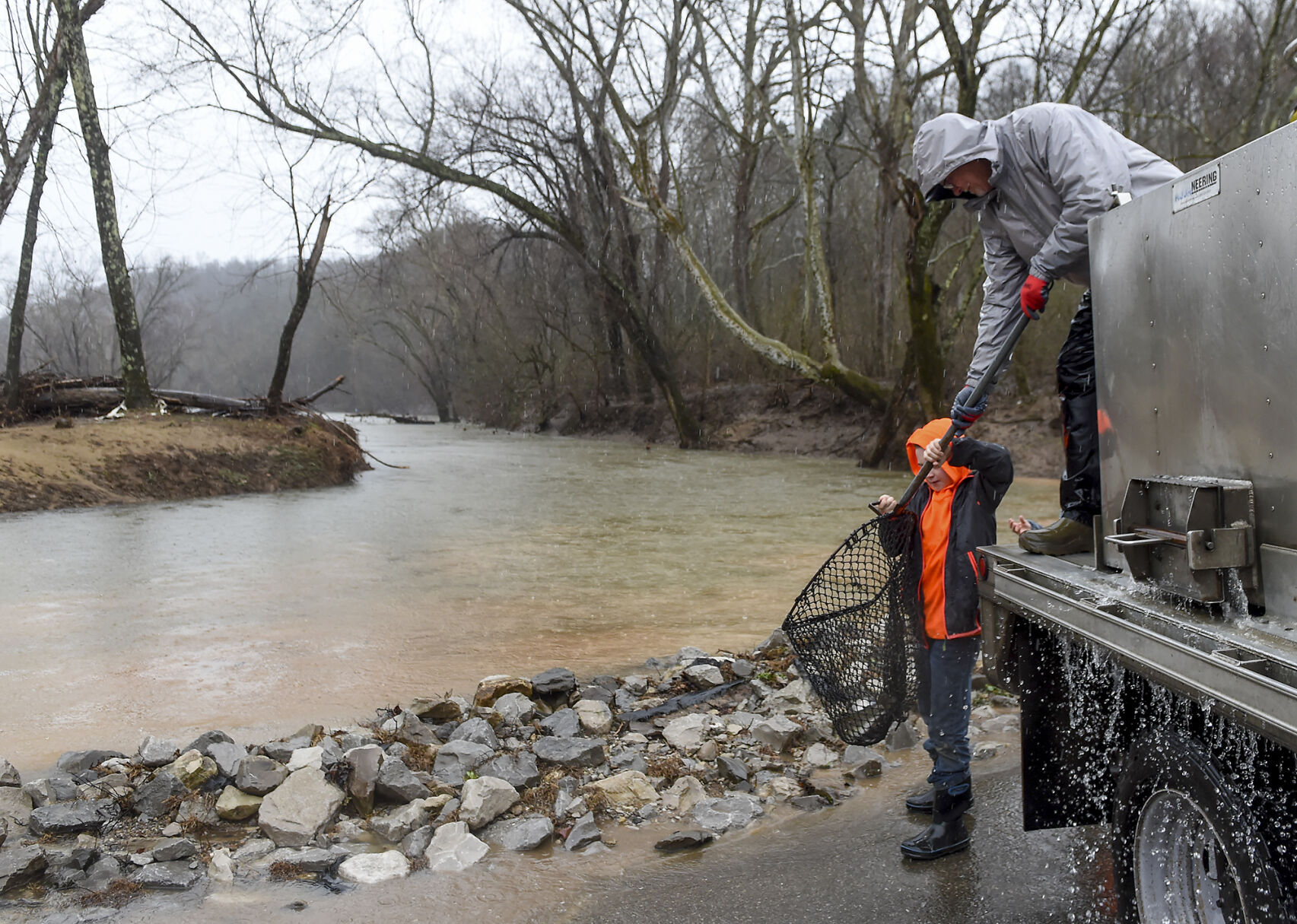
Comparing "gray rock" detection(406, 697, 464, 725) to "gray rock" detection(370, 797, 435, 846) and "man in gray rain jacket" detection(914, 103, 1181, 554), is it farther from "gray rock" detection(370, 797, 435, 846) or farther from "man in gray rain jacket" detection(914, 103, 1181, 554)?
"man in gray rain jacket" detection(914, 103, 1181, 554)

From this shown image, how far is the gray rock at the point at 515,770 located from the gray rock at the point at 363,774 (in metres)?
0.45

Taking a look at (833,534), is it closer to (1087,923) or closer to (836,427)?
(1087,923)

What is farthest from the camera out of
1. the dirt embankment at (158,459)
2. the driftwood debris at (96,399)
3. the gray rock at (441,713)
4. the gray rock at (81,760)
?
the driftwood debris at (96,399)

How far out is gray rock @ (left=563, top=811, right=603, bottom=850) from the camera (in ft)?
12.2

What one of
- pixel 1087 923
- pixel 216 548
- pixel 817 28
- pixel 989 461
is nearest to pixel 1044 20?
pixel 817 28

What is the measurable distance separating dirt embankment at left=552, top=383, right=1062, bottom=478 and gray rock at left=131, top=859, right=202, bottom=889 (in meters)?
16.0

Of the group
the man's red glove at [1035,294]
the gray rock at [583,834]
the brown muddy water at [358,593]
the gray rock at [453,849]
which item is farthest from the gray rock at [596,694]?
the man's red glove at [1035,294]

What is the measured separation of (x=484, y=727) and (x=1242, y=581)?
3.34m

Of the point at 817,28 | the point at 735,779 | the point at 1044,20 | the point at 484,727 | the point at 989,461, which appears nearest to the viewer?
the point at 989,461

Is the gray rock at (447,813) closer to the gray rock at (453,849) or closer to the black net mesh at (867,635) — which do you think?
the gray rock at (453,849)

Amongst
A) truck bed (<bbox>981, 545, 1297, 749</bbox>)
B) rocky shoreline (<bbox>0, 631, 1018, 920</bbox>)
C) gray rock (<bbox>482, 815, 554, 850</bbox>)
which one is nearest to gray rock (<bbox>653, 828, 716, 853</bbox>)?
rocky shoreline (<bbox>0, 631, 1018, 920</bbox>)

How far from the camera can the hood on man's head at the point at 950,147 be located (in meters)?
3.67

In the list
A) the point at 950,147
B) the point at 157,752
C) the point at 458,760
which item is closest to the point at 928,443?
the point at 950,147

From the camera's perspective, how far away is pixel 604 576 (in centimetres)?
915
